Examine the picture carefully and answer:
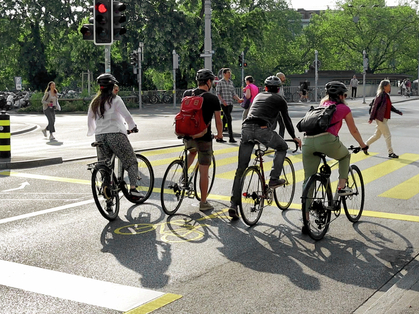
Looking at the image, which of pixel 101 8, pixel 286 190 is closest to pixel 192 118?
pixel 286 190

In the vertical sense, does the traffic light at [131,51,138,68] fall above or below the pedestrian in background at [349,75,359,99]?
above

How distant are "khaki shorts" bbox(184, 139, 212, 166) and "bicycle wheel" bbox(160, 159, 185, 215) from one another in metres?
0.23

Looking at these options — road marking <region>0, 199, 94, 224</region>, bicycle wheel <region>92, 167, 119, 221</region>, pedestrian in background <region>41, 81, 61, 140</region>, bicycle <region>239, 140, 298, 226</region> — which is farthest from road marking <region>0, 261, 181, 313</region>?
pedestrian in background <region>41, 81, 61, 140</region>

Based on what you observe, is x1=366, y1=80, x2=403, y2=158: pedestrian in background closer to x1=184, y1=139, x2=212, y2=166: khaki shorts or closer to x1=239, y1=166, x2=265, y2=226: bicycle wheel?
x1=184, y1=139, x2=212, y2=166: khaki shorts

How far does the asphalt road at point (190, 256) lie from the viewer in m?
4.78

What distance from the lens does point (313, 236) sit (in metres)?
6.68

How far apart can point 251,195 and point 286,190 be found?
3.80 ft

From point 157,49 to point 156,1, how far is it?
11.4ft

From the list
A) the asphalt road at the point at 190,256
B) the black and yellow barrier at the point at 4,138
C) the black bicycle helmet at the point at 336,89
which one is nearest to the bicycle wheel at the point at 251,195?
the asphalt road at the point at 190,256

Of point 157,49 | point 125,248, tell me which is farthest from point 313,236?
point 157,49

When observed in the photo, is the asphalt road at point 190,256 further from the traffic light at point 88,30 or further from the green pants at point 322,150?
the traffic light at point 88,30

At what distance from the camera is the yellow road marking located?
4516mm

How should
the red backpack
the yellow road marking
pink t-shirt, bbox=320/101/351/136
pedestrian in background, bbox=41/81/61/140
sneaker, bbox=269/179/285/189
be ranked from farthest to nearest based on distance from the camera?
1. pedestrian in background, bbox=41/81/61/140
2. the red backpack
3. sneaker, bbox=269/179/285/189
4. pink t-shirt, bbox=320/101/351/136
5. the yellow road marking

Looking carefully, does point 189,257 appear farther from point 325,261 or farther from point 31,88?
point 31,88
